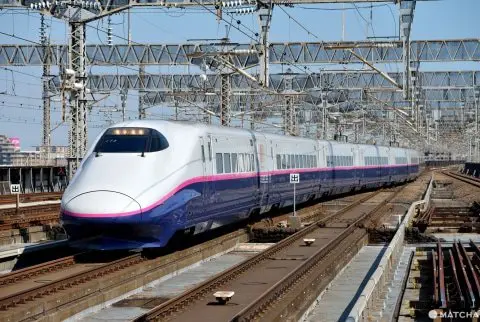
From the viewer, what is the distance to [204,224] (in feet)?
64.8

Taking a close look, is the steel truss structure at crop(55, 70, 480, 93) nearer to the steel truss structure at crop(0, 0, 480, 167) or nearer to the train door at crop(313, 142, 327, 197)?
the steel truss structure at crop(0, 0, 480, 167)

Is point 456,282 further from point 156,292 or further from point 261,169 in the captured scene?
point 261,169

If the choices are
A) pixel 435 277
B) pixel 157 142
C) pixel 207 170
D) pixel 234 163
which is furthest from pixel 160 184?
pixel 435 277

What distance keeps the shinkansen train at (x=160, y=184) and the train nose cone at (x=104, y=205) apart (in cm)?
2

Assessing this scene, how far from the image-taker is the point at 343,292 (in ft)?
50.3

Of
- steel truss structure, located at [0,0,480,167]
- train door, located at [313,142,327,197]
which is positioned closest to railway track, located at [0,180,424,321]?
steel truss structure, located at [0,0,480,167]

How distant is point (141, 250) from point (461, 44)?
37.2 metres

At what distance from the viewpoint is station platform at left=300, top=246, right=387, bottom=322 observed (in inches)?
520

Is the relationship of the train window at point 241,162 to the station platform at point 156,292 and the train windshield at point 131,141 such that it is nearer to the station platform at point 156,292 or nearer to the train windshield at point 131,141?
the station platform at point 156,292

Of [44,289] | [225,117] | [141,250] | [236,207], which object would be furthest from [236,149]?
[225,117]

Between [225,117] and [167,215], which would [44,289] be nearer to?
[167,215]

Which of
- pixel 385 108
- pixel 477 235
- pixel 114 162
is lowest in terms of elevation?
pixel 477 235

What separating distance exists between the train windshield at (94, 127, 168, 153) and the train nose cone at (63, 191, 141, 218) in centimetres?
149

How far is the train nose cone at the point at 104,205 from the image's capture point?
16.0m
